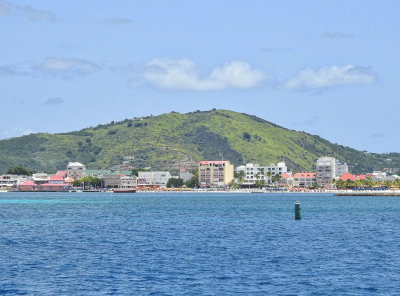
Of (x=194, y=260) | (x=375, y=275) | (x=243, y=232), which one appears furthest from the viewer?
(x=243, y=232)

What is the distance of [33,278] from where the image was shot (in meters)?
49.9

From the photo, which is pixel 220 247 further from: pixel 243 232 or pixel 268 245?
pixel 243 232

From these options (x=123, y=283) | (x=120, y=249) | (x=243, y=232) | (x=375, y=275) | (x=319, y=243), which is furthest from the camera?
(x=243, y=232)

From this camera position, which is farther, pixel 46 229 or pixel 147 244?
pixel 46 229

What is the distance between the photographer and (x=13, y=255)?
203 ft

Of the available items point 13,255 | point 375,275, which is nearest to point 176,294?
point 375,275

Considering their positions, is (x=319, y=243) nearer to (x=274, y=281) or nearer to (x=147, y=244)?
(x=147, y=244)

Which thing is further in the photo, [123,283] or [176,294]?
[123,283]

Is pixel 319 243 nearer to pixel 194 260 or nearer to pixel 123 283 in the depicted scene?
pixel 194 260

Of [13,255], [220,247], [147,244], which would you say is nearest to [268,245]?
[220,247]

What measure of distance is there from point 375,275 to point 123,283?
17.6 meters

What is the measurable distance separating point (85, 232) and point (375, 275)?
138 feet

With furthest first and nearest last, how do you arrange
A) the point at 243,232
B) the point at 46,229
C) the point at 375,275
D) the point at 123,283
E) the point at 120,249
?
the point at 46,229, the point at 243,232, the point at 120,249, the point at 375,275, the point at 123,283

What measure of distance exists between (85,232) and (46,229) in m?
7.02
